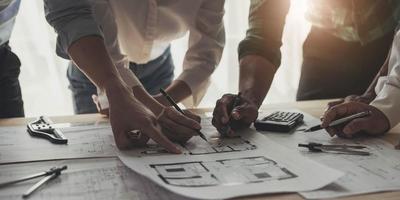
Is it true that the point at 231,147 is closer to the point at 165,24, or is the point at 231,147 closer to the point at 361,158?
the point at 361,158

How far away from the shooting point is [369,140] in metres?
0.90

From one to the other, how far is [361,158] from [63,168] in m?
Answer: 0.44

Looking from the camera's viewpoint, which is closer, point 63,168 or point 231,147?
point 63,168

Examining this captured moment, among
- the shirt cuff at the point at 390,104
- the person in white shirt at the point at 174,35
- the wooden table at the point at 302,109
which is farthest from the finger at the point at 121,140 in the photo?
the shirt cuff at the point at 390,104

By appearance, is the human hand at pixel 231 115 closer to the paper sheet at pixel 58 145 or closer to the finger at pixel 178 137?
the finger at pixel 178 137

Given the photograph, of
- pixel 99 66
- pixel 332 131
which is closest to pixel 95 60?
pixel 99 66

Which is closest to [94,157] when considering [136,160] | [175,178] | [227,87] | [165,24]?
[136,160]

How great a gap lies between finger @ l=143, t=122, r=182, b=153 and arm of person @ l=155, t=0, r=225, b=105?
0.38 m

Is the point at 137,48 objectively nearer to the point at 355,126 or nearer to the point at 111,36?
the point at 111,36

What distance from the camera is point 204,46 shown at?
1.26 meters

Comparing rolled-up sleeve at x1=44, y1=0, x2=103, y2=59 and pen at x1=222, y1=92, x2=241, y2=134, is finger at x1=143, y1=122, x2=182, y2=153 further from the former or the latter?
rolled-up sleeve at x1=44, y1=0, x2=103, y2=59

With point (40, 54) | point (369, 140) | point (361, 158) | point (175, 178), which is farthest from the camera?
point (40, 54)

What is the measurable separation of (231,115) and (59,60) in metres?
0.96

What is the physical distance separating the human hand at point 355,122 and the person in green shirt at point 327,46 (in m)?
0.18
